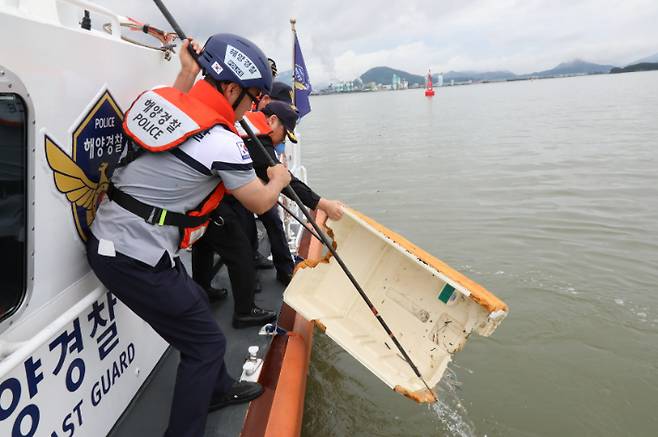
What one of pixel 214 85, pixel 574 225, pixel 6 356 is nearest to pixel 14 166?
pixel 6 356

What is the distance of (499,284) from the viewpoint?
6484mm

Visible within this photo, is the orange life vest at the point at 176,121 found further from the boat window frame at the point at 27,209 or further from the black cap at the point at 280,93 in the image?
the black cap at the point at 280,93

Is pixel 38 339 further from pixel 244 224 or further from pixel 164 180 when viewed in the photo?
pixel 244 224

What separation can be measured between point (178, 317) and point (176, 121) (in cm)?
92

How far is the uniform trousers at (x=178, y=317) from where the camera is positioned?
204cm

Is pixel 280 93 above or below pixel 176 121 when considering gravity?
above

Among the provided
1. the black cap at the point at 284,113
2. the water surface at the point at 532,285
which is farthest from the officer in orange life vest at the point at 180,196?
the water surface at the point at 532,285

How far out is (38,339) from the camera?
168 cm

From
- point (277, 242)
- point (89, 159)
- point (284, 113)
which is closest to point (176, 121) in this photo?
point (89, 159)

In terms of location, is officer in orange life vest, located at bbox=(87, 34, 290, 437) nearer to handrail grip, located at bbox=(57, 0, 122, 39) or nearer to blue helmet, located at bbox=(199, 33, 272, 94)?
blue helmet, located at bbox=(199, 33, 272, 94)

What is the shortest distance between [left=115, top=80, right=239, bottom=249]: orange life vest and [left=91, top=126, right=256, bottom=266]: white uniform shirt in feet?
Answer: 0.13

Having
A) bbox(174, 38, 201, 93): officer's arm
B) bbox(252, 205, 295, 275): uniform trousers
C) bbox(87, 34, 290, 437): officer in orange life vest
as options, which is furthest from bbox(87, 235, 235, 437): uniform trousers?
bbox(252, 205, 295, 275): uniform trousers

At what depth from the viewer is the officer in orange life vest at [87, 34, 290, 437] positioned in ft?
6.53

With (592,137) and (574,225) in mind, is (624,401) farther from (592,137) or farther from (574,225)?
(592,137)
